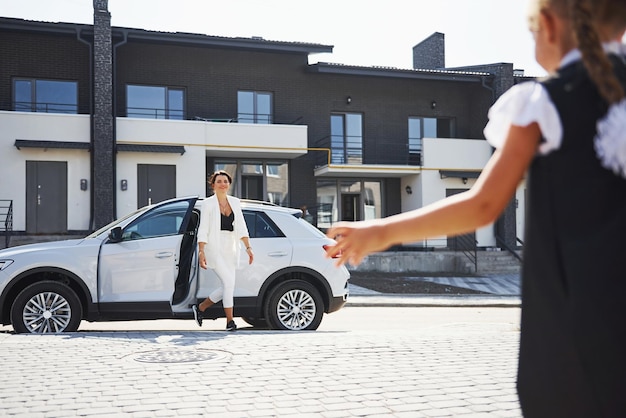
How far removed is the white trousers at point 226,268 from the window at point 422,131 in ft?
66.8

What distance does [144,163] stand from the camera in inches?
920

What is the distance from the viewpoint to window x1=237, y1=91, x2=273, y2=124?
25.9m

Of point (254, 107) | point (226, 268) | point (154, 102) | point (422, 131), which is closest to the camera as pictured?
point (226, 268)

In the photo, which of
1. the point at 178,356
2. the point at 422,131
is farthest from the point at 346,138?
the point at 178,356

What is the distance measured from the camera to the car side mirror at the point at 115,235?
27.4ft

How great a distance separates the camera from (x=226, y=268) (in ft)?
26.3

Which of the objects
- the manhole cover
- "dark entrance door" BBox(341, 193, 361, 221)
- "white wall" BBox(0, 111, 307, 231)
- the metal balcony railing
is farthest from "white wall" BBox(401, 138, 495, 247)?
the manhole cover

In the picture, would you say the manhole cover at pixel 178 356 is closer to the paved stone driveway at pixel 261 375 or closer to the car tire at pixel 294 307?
the paved stone driveway at pixel 261 375

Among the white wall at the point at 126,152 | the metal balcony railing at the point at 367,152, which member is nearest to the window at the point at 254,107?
the white wall at the point at 126,152

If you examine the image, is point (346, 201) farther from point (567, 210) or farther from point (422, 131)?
point (567, 210)

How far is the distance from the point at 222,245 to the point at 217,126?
16424mm

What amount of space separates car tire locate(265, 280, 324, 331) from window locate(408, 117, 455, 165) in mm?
19754

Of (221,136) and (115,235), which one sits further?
(221,136)

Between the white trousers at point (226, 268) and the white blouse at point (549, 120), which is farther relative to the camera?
the white trousers at point (226, 268)
